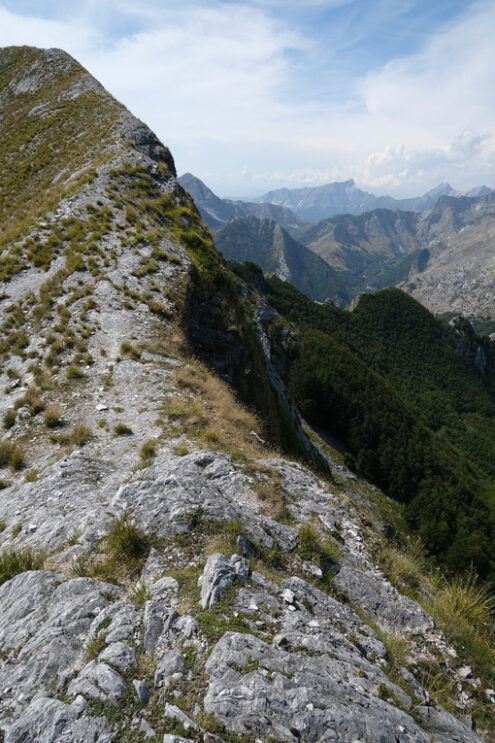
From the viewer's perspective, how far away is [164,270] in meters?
23.2

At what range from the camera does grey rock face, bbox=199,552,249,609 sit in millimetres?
6309

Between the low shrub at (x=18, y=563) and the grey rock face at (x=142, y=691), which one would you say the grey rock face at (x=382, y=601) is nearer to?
the grey rock face at (x=142, y=691)

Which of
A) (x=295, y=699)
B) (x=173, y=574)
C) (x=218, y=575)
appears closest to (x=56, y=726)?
(x=173, y=574)

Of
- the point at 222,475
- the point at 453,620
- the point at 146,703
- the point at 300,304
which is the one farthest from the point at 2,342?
the point at 300,304

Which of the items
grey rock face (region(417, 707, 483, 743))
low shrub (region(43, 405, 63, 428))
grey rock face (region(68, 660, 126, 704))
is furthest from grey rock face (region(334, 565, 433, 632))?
low shrub (region(43, 405, 63, 428))

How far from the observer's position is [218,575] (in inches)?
Result: 261

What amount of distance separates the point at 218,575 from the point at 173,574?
101 centimetres

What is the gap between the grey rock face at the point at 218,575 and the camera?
6.31m

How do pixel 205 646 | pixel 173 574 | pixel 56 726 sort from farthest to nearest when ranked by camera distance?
1. pixel 173 574
2. pixel 205 646
3. pixel 56 726

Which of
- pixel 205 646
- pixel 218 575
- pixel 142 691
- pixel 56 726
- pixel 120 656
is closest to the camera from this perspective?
pixel 56 726

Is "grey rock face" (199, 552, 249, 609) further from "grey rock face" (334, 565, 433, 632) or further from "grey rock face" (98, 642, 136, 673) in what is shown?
"grey rock face" (334, 565, 433, 632)

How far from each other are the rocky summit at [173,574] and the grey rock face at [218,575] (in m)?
0.04

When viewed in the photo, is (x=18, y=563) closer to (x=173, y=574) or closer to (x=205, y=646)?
(x=173, y=574)

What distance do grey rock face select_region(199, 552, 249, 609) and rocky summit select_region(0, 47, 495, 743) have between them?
0.14 ft
